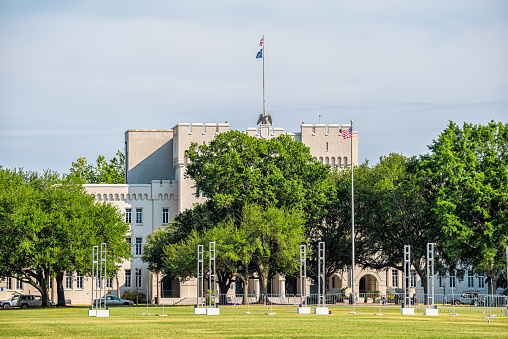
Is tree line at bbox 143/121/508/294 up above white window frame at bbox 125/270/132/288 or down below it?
above

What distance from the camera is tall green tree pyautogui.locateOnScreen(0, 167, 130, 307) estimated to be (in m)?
72.9

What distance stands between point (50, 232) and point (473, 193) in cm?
3588

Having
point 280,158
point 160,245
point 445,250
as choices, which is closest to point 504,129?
point 445,250

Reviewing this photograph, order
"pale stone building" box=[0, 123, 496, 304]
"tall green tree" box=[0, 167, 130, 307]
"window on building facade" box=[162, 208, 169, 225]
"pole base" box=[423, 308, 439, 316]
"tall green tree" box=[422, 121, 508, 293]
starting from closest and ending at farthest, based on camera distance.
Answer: "pole base" box=[423, 308, 439, 316] < "tall green tree" box=[422, 121, 508, 293] < "tall green tree" box=[0, 167, 130, 307] < "pale stone building" box=[0, 123, 496, 304] < "window on building facade" box=[162, 208, 169, 225]

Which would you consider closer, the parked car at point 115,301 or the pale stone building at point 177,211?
the parked car at point 115,301

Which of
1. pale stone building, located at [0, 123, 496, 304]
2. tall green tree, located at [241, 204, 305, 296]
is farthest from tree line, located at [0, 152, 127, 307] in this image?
pale stone building, located at [0, 123, 496, 304]

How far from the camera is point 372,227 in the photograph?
77375 millimetres

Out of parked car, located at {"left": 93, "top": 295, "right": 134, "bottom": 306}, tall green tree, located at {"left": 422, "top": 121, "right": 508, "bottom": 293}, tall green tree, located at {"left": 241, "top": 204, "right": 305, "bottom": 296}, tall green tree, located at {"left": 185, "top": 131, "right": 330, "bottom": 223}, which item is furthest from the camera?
parked car, located at {"left": 93, "top": 295, "right": 134, "bottom": 306}

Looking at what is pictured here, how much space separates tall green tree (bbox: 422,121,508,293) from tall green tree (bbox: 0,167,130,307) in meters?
29.0

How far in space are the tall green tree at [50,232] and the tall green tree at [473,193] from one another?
29.0 metres

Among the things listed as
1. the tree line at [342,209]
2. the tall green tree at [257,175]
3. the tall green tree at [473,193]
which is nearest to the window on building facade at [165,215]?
the tree line at [342,209]

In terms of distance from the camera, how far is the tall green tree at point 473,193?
2608 inches

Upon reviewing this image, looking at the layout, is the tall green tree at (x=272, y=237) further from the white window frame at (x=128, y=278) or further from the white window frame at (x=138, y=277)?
the white window frame at (x=128, y=278)

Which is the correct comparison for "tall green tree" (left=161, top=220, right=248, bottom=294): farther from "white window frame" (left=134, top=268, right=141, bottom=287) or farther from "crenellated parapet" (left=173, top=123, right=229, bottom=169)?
"crenellated parapet" (left=173, top=123, right=229, bottom=169)
